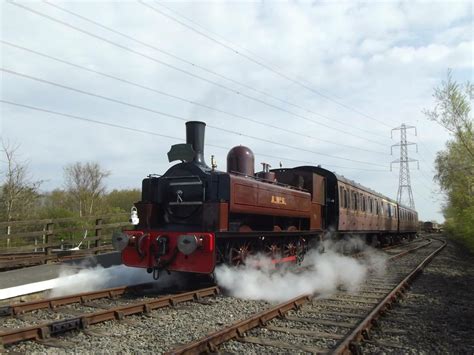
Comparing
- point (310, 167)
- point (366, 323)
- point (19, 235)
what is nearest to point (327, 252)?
point (310, 167)

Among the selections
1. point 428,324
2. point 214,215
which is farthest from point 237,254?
point 428,324

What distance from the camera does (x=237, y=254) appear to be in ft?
28.3

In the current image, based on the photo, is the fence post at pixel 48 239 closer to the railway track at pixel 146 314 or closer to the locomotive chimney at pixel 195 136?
the railway track at pixel 146 314

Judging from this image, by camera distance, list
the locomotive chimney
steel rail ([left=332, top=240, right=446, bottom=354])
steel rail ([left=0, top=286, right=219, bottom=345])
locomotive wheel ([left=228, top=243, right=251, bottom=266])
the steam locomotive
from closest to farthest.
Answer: steel rail ([left=332, top=240, right=446, bottom=354]) < steel rail ([left=0, top=286, right=219, bottom=345]) < the steam locomotive < locomotive wheel ([left=228, top=243, right=251, bottom=266]) < the locomotive chimney

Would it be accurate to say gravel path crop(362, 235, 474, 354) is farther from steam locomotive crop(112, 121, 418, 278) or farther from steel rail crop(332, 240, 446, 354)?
steam locomotive crop(112, 121, 418, 278)

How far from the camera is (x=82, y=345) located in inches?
181

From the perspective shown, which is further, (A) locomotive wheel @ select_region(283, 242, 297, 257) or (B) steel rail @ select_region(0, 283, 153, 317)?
(A) locomotive wheel @ select_region(283, 242, 297, 257)

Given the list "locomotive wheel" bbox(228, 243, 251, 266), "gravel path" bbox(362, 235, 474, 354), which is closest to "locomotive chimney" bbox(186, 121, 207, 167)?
"locomotive wheel" bbox(228, 243, 251, 266)

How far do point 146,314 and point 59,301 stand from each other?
1545 millimetres

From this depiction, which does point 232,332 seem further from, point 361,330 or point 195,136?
point 195,136

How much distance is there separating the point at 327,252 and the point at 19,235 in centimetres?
855

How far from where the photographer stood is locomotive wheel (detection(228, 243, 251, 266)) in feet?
27.6

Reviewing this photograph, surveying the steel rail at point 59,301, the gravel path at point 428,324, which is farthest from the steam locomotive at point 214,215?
the gravel path at point 428,324

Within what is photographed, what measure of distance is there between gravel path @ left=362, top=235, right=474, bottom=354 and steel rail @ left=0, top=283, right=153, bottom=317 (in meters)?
4.43
